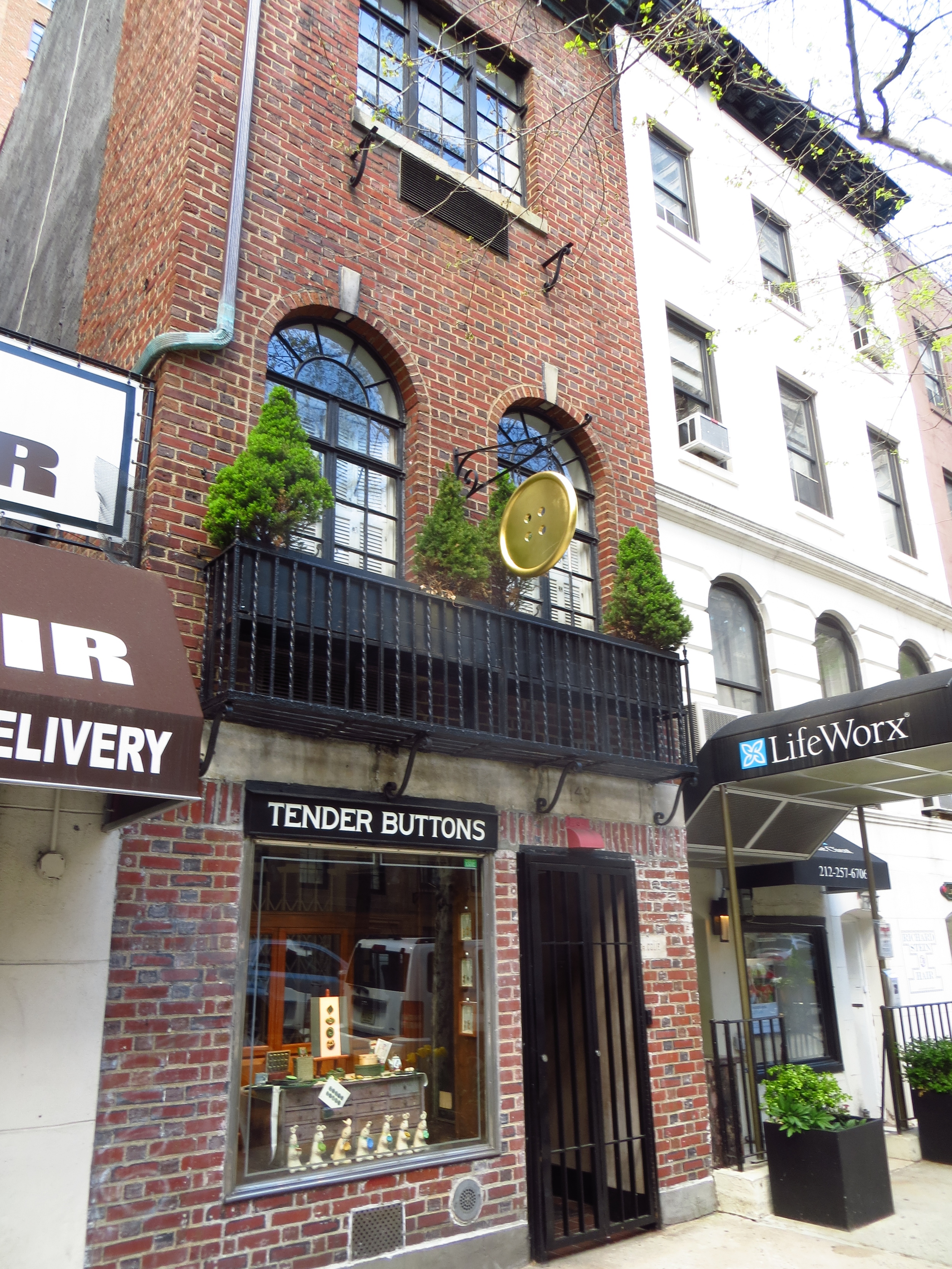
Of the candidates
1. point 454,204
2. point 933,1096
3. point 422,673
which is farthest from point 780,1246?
point 454,204

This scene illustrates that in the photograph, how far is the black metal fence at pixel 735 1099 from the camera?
828 cm

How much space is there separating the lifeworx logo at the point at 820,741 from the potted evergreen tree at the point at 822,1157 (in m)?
2.69

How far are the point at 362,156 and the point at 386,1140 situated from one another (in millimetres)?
8040

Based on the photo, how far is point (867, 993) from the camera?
11.7 meters

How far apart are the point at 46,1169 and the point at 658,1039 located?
4.99 metres

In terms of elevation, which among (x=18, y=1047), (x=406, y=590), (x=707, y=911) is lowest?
(x=18, y=1047)

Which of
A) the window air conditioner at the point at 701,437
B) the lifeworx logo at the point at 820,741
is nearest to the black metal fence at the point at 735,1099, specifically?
the lifeworx logo at the point at 820,741

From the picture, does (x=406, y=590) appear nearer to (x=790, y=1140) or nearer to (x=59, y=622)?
(x=59, y=622)

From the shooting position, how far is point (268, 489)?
6.12m

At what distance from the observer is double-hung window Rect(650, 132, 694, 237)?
12.8m

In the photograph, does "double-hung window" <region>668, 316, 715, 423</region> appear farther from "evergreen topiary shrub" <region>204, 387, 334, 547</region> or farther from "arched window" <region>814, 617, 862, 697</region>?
"evergreen topiary shrub" <region>204, 387, 334, 547</region>

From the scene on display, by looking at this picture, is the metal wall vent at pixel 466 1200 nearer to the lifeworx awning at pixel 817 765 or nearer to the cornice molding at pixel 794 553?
the lifeworx awning at pixel 817 765

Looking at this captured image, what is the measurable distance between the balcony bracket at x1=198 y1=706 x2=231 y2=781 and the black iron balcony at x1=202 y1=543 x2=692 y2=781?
0.06m

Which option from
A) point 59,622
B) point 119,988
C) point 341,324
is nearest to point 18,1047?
point 119,988
